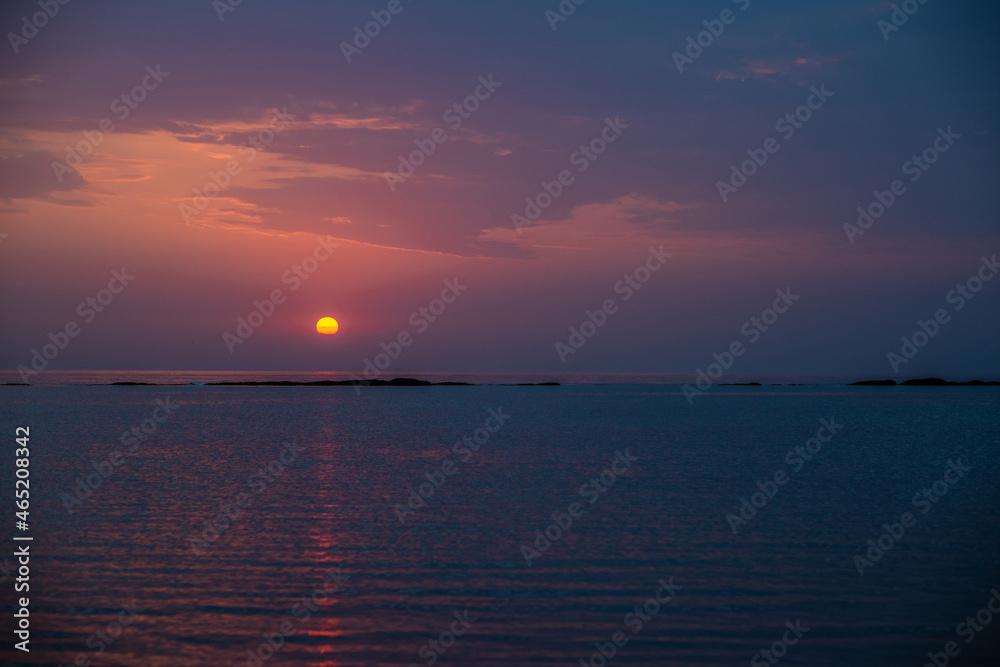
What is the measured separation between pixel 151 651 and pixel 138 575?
4944 millimetres

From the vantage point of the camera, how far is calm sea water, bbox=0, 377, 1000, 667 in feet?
42.9

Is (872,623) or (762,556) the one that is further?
(762,556)

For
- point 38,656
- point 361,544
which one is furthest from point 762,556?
point 38,656

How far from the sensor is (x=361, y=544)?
20.3 metres

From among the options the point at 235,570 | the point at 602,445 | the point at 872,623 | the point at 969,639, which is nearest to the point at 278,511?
the point at 235,570

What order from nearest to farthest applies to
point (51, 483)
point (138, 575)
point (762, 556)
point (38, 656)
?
point (38, 656), point (138, 575), point (762, 556), point (51, 483)

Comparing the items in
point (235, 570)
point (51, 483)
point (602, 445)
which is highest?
point (602, 445)

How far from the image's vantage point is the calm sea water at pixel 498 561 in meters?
13.1

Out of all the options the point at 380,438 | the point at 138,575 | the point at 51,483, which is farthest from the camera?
the point at 380,438

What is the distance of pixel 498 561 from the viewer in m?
18.6

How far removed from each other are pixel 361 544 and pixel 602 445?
29.7 meters

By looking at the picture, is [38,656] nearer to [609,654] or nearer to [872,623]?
[609,654]

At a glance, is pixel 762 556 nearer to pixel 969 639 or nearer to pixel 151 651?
pixel 969 639

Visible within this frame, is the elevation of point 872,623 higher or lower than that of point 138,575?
lower
